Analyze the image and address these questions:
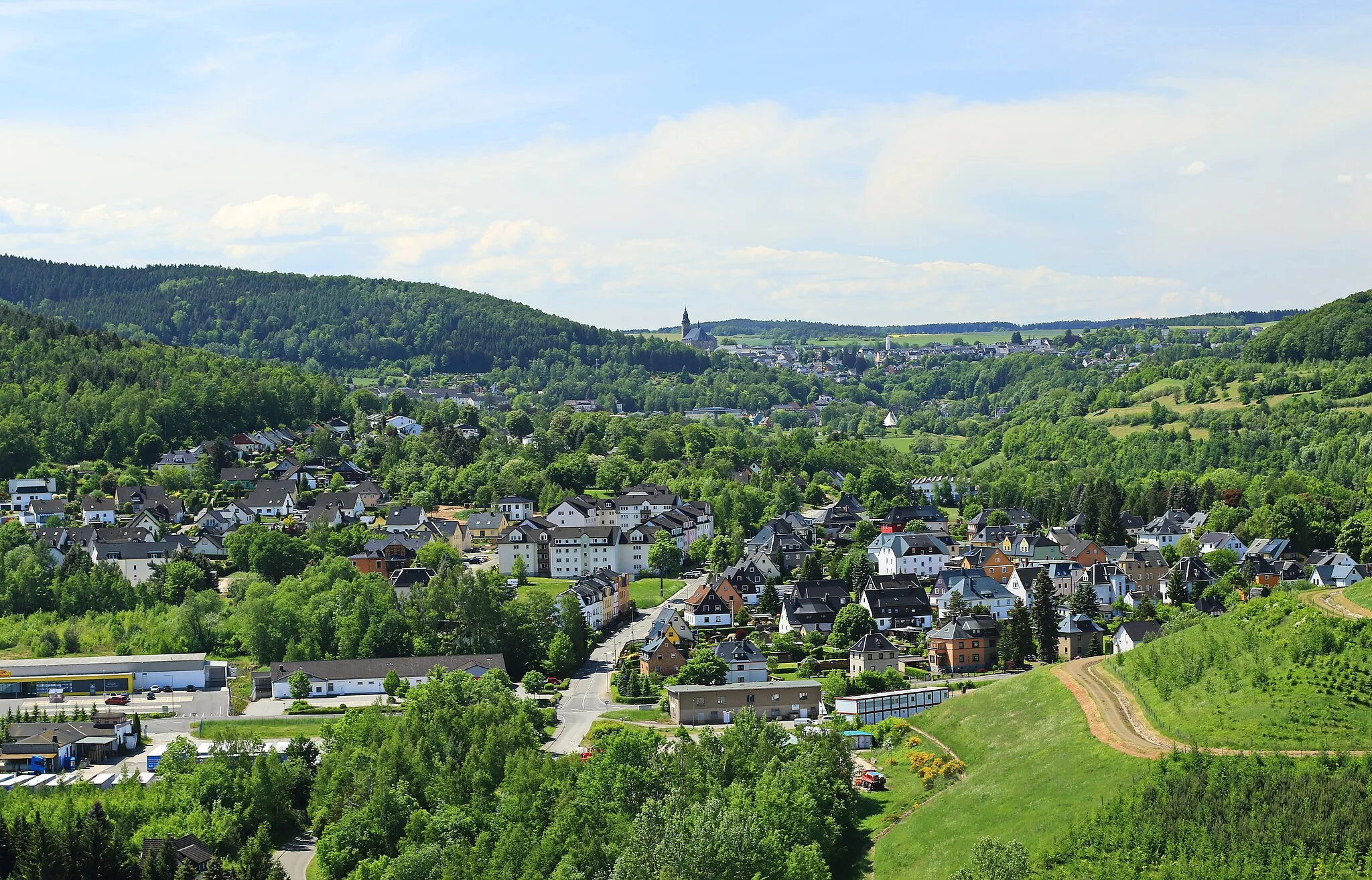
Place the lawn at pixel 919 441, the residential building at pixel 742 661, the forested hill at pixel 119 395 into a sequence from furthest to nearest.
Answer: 1. the lawn at pixel 919 441
2. the forested hill at pixel 119 395
3. the residential building at pixel 742 661

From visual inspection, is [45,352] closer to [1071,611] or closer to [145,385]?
[145,385]

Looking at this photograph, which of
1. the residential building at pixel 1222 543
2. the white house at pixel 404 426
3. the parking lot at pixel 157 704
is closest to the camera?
the parking lot at pixel 157 704

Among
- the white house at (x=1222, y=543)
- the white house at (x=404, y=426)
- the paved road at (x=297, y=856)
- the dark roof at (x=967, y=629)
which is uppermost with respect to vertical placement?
the white house at (x=404, y=426)

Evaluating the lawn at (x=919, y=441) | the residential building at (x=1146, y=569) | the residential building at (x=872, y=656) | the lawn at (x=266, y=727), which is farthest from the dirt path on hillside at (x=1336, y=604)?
the lawn at (x=919, y=441)

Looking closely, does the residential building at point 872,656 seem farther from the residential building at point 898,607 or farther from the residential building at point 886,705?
the residential building at point 898,607

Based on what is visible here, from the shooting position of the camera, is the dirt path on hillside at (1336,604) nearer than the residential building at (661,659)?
Yes

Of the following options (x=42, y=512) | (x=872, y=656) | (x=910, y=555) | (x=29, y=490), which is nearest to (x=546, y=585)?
(x=910, y=555)

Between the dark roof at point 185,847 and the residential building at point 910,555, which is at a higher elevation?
the residential building at point 910,555
